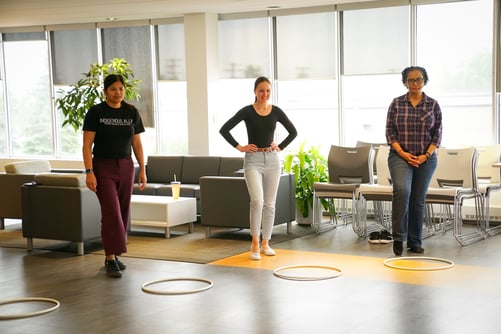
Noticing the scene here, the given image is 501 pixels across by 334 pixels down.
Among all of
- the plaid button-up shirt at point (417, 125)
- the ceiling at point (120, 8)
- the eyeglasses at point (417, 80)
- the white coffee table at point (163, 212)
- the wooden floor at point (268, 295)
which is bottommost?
the wooden floor at point (268, 295)

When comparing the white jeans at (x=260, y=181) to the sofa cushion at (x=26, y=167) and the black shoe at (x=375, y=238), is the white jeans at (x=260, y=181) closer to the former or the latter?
the black shoe at (x=375, y=238)

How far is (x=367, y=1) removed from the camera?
10.3 m

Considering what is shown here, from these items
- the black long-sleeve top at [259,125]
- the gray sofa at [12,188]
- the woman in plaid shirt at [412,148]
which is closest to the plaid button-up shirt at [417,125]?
the woman in plaid shirt at [412,148]

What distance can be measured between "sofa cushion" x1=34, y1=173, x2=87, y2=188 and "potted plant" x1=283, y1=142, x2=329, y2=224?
270 cm

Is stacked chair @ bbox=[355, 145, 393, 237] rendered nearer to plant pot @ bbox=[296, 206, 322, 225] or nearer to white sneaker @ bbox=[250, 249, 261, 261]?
plant pot @ bbox=[296, 206, 322, 225]

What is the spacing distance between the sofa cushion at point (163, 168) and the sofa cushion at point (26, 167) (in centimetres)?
151

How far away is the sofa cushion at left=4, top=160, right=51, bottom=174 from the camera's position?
9.59 m

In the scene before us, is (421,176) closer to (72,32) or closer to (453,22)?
(453,22)

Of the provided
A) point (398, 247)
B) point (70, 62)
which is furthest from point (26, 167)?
point (398, 247)

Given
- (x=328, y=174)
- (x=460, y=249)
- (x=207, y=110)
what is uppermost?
(x=207, y=110)

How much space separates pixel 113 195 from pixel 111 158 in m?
0.32

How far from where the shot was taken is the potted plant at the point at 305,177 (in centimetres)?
945

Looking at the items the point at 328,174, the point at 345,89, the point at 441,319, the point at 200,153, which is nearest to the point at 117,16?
the point at 200,153

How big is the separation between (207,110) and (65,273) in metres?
4.72
